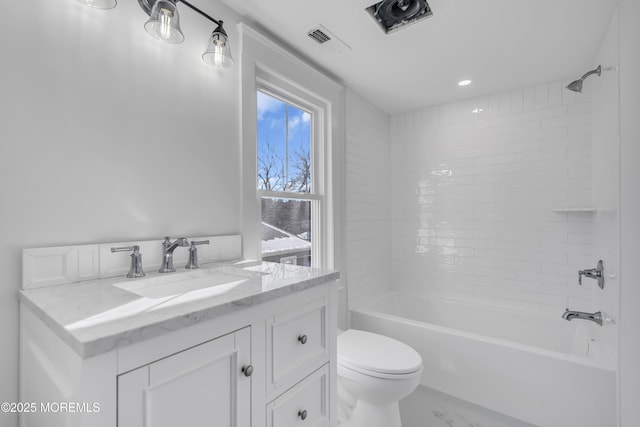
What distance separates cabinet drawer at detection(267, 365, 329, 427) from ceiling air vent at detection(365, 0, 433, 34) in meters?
1.76

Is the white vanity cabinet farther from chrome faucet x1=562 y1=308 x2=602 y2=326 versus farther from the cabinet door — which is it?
chrome faucet x1=562 y1=308 x2=602 y2=326

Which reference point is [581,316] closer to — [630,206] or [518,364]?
[518,364]

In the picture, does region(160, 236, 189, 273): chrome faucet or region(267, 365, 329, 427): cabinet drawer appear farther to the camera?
region(160, 236, 189, 273): chrome faucet

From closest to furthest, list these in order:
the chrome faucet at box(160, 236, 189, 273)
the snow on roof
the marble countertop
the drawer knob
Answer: the marble countertop < the drawer knob < the chrome faucet at box(160, 236, 189, 273) < the snow on roof

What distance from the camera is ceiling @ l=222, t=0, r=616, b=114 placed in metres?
1.58

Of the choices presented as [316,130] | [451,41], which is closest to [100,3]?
[316,130]

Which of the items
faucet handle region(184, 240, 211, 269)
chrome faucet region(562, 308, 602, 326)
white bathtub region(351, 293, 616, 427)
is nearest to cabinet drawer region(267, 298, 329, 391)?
faucet handle region(184, 240, 211, 269)

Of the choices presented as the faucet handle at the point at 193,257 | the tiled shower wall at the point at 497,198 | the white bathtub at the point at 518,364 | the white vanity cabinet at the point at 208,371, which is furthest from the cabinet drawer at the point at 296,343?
the tiled shower wall at the point at 497,198

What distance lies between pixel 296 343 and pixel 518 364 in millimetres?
1632

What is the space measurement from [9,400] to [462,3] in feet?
8.02

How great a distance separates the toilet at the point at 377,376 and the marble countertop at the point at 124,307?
0.83 metres

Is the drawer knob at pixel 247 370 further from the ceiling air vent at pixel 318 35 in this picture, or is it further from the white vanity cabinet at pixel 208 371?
the ceiling air vent at pixel 318 35

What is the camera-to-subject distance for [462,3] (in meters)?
1.53

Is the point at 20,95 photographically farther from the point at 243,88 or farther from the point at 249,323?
the point at 249,323
